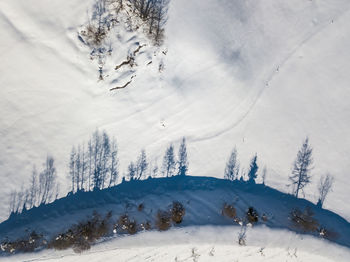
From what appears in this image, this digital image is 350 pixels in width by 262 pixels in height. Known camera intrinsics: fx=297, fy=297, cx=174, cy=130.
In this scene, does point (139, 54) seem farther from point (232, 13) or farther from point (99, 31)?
point (232, 13)

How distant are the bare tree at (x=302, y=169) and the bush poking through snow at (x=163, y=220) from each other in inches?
124

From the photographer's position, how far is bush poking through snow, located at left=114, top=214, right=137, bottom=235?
23.2 ft

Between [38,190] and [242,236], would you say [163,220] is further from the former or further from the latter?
[38,190]

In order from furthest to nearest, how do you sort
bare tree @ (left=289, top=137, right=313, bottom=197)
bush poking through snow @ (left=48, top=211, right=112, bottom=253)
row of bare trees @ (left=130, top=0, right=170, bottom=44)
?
1. bare tree @ (left=289, top=137, right=313, bottom=197)
2. bush poking through snow @ (left=48, top=211, right=112, bottom=253)
3. row of bare trees @ (left=130, top=0, right=170, bottom=44)

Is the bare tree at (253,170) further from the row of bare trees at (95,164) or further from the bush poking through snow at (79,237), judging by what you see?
the bush poking through snow at (79,237)

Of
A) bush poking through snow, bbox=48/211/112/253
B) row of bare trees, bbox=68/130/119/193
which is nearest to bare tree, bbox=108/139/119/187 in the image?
row of bare trees, bbox=68/130/119/193

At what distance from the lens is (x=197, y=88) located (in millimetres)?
7059

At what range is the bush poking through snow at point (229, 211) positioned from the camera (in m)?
7.21

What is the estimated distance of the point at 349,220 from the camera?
7.36 meters

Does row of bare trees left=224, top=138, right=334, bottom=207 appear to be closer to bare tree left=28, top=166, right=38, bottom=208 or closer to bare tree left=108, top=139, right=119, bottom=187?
bare tree left=108, top=139, right=119, bottom=187

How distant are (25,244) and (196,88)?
17.7 feet

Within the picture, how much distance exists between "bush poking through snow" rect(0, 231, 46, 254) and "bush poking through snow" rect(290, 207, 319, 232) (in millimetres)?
6008

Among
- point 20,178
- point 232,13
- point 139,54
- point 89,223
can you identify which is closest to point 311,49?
point 232,13

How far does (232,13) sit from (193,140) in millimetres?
3137
